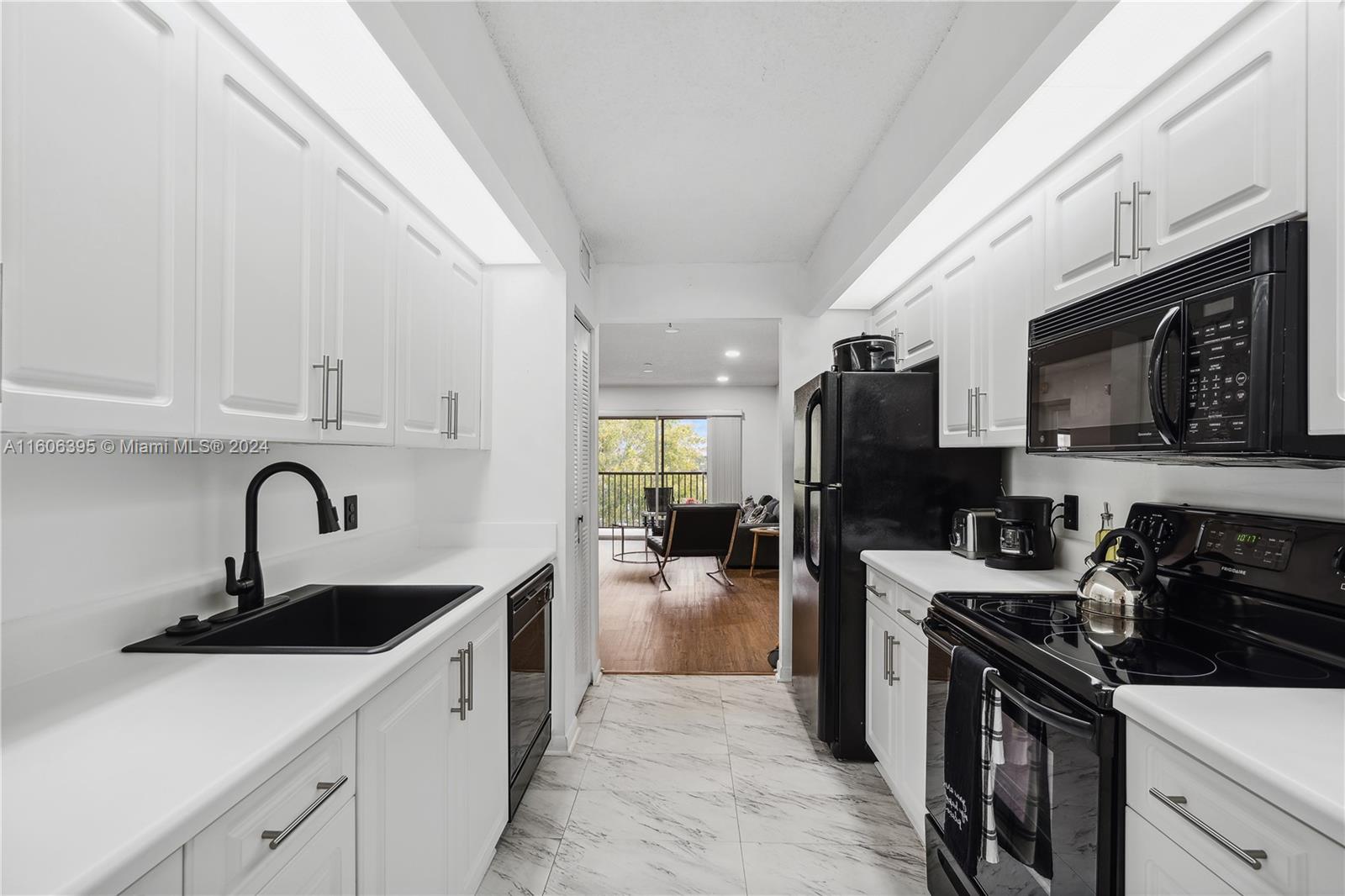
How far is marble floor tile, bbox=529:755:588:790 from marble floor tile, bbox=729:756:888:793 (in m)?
0.65

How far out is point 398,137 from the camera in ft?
5.54

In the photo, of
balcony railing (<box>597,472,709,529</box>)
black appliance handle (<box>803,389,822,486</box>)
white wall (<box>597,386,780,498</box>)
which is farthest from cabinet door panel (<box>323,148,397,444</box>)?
balcony railing (<box>597,472,709,529</box>)

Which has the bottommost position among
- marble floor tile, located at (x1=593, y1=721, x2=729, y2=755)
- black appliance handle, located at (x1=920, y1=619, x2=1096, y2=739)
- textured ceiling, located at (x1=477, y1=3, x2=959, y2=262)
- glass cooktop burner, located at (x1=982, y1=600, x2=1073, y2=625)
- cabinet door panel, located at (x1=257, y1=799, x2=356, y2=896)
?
marble floor tile, located at (x1=593, y1=721, x2=729, y2=755)

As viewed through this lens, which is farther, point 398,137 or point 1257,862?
point 398,137

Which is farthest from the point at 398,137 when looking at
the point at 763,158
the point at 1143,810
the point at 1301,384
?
the point at 1143,810

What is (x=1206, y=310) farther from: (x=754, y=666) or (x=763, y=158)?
(x=754, y=666)

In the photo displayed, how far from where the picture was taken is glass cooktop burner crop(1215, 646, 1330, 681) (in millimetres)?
1139

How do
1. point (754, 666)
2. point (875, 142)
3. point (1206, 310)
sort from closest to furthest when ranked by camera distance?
point (1206, 310) → point (875, 142) → point (754, 666)

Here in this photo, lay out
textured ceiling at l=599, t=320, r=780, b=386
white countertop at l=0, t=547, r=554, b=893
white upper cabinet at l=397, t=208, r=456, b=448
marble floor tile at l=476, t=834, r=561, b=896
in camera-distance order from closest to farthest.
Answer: white countertop at l=0, t=547, r=554, b=893 → marble floor tile at l=476, t=834, r=561, b=896 → white upper cabinet at l=397, t=208, r=456, b=448 → textured ceiling at l=599, t=320, r=780, b=386

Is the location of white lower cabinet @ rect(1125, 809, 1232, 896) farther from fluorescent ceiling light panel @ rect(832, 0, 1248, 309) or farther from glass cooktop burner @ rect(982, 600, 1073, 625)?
fluorescent ceiling light panel @ rect(832, 0, 1248, 309)

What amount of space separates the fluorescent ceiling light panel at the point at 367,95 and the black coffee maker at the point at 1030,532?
2.06 m

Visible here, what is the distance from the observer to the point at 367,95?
1.48m

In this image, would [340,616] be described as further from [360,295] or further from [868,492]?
[868,492]

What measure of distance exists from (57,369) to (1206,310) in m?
1.90
